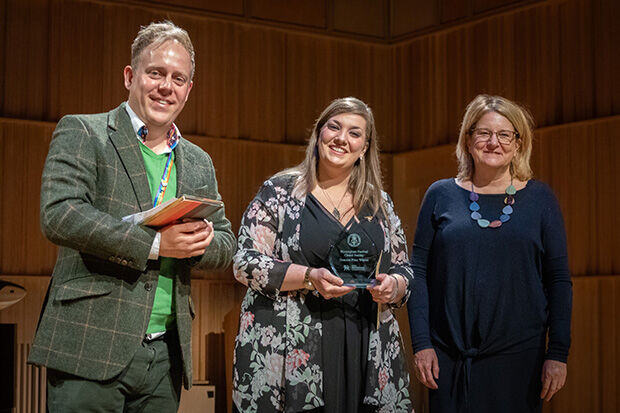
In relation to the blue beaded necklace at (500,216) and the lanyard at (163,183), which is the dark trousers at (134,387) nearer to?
the lanyard at (163,183)

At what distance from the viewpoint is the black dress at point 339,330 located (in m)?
2.49

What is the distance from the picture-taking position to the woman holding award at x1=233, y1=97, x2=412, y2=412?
245 centimetres

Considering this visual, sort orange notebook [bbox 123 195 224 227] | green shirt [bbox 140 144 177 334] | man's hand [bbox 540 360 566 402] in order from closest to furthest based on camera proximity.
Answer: orange notebook [bbox 123 195 224 227], green shirt [bbox 140 144 177 334], man's hand [bbox 540 360 566 402]

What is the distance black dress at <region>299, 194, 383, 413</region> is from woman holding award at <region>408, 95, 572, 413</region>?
1.04ft

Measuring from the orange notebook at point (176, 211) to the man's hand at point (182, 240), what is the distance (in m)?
0.02

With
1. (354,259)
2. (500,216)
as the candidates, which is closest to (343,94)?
(500,216)

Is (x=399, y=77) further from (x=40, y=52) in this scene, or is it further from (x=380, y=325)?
(x=380, y=325)

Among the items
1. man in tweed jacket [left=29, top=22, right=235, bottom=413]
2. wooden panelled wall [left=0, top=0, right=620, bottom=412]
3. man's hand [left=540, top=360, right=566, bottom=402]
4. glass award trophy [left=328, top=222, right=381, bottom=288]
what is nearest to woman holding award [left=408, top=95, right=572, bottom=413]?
man's hand [left=540, top=360, right=566, bottom=402]

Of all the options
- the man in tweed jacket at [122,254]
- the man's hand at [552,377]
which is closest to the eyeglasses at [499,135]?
the man's hand at [552,377]

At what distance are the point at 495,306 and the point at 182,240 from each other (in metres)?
1.26

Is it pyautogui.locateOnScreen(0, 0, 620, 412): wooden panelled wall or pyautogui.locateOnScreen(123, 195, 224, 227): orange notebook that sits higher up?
pyautogui.locateOnScreen(0, 0, 620, 412): wooden panelled wall

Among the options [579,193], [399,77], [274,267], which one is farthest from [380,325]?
[399,77]

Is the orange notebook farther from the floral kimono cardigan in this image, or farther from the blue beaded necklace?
the blue beaded necklace

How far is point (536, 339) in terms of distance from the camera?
273 centimetres
